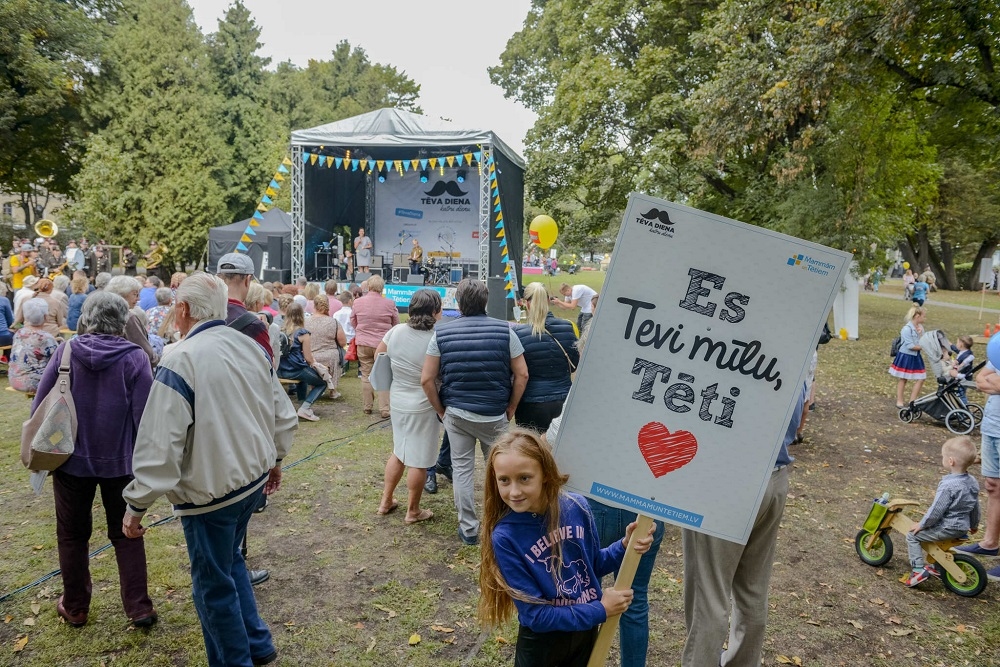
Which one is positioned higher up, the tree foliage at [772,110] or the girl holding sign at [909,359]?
the tree foliage at [772,110]

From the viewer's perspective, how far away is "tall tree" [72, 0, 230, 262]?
26422 millimetres

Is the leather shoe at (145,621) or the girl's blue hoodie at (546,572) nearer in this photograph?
the girl's blue hoodie at (546,572)

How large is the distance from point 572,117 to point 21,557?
18.0 m

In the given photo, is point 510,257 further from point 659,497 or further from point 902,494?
point 659,497

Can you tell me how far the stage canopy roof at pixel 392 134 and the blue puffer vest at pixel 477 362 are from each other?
11.7 meters

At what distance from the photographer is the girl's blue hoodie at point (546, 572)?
6.51ft

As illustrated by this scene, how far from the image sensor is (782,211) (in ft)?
48.2

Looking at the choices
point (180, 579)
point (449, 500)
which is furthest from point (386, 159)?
point (180, 579)

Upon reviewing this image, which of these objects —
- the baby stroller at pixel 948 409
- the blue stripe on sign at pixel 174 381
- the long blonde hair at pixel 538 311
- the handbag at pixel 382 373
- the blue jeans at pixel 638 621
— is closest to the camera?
the blue stripe on sign at pixel 174 381

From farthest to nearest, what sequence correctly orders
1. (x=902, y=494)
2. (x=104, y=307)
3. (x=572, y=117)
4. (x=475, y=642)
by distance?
(x=572, y=117), (x=902, y=494), (x=475, y=642), (x=104, y=307)

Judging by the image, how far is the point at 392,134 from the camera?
52.0ft

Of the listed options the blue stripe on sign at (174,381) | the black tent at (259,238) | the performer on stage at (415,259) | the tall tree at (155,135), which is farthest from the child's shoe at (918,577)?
the tall tree at (155,135)

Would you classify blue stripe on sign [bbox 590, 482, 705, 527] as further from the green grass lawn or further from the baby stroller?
the baby stroller

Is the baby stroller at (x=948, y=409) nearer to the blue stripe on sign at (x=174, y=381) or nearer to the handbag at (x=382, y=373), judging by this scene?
the handbag at (x=382, y=373)
